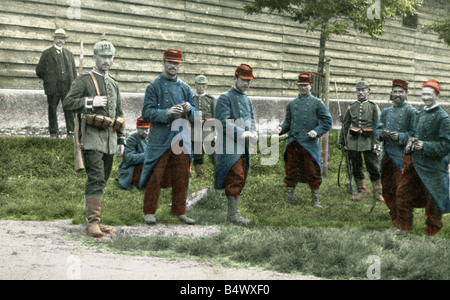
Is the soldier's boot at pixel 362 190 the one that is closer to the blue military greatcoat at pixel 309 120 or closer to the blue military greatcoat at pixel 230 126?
the blue military greatcoat at pixel 309 120

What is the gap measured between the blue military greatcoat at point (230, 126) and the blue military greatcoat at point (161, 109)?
45cm

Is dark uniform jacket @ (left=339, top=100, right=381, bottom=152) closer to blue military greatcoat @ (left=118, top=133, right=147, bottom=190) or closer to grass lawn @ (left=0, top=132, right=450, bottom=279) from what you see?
grass lawn @ (left=0, top=132, right=450, bottom=279)

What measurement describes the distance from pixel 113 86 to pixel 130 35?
936 cm

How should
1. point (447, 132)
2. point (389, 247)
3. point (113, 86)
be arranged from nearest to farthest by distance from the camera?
1. point (389, 247)
2. point (447, 132)
3. point (113, 86)

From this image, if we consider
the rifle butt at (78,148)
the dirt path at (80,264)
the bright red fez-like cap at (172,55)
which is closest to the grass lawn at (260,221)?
the dirt path at (80,264)

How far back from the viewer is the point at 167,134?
308 inches

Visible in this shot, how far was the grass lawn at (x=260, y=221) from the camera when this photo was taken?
579 cm

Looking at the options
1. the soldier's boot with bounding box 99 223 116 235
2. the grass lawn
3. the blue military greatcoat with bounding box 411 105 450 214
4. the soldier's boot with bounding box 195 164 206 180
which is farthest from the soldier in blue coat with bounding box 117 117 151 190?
the blue military greatcoat with bounding box 411 105 450 214

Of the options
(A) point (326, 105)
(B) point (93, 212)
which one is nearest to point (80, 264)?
A: (B) point (93, 212)

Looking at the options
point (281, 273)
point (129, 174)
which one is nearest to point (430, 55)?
point (129, 174)

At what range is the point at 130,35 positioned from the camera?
1644 cm

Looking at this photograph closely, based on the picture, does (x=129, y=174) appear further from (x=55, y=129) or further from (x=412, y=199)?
(x=412, y=199)

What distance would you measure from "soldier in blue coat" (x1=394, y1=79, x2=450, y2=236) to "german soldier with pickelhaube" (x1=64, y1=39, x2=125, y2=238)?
3309 millimetres

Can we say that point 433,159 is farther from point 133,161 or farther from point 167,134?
point 133,161
